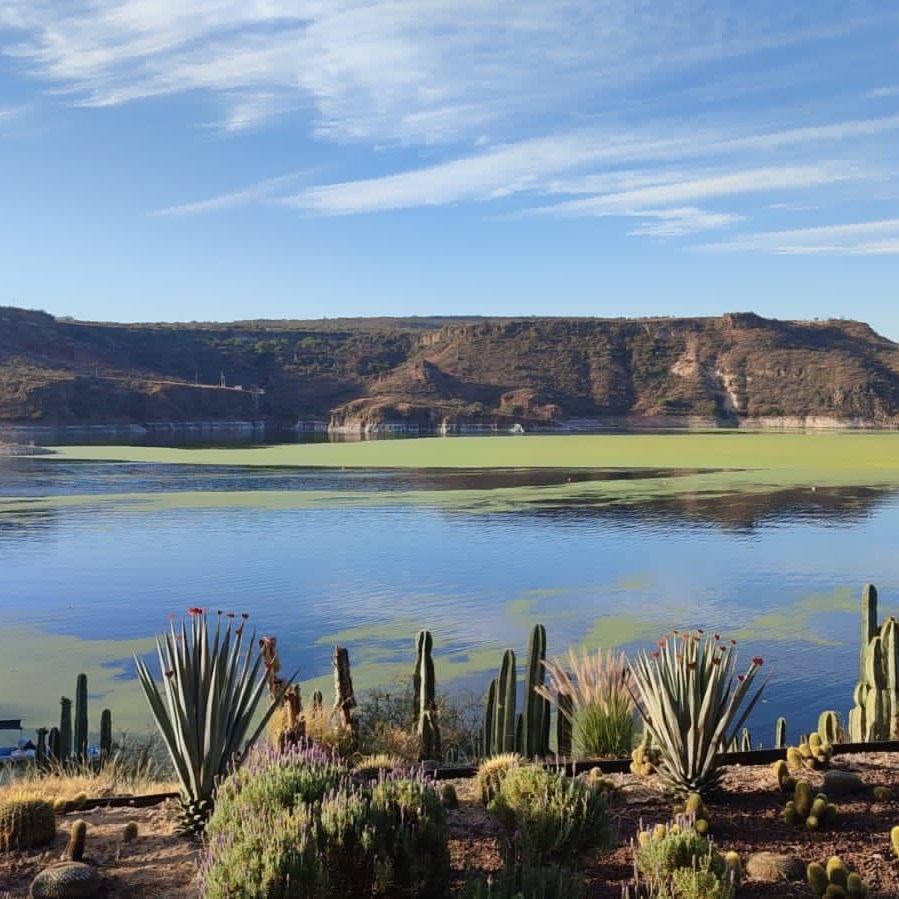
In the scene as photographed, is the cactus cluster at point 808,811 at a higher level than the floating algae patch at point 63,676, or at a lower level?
higher

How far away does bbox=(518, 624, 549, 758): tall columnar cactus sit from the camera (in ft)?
25.9

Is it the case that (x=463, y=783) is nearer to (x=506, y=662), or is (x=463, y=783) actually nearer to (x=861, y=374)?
(x=506, y=662)

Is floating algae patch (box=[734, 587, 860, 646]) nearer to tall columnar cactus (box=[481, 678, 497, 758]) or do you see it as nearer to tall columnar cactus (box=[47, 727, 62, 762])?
tall columnar cactus (box=[481, 678, 497, 758])

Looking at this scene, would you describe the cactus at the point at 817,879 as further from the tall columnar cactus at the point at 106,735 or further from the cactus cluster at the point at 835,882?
the tall columnar cactus at the point at 106,735

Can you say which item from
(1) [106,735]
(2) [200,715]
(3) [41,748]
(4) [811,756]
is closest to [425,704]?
(2) [200,715]

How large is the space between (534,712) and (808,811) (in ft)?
8.55

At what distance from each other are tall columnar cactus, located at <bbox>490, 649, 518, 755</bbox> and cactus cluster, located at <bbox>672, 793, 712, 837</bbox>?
82.9 inches

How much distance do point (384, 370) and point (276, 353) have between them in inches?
738

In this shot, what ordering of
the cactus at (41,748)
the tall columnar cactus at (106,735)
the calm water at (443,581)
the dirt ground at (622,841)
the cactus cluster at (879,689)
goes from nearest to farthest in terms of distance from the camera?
the dirt ground at (622,841) → the cactus cluster at (879,689) → the cactus at (41,748) → the tall columnar cactus at (106,735) → the calm water at (443,581)

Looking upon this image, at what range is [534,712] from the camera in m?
7.93

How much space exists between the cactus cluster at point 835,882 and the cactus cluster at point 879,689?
4185mm

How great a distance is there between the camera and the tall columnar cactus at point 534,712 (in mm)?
7906

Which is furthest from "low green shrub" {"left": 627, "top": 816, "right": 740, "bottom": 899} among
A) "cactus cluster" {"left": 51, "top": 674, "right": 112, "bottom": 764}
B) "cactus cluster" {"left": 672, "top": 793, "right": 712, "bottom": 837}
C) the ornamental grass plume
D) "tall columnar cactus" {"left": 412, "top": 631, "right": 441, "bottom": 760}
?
"cactus cluster" {"left": 51, "top": 674, "right": 112, "bottom": 764}

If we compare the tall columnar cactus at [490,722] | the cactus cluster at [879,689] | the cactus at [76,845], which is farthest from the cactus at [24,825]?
the cactus cluster at [879,689]
